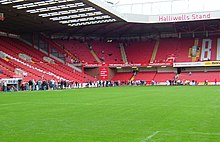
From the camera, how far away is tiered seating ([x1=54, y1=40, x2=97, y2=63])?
206 feet

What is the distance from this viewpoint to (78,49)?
211 feet

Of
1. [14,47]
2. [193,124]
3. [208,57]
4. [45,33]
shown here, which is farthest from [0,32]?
[193,124]

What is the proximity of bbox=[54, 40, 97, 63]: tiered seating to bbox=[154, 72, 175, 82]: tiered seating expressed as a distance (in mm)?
11534

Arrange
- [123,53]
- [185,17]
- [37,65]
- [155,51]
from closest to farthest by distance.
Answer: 1. [37,65]
2. [185,17]
3. [155,51]
4. [123,53]

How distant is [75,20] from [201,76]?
2363 centimetres

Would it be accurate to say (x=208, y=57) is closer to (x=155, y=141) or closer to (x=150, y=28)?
(x=150, y=28)

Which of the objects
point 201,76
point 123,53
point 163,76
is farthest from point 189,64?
point 123,53

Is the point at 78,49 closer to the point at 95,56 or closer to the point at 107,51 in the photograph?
the point at 95,56

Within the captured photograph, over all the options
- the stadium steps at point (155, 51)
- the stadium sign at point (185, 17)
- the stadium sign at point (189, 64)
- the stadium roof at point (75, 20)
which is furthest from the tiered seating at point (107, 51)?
the stadium sign at point (185, 17)

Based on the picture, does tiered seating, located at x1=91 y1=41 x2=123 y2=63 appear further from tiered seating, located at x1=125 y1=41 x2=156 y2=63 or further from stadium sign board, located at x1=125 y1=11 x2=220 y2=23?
stadium sign board, located at x1=125 y1=11 x2=220 y2=23

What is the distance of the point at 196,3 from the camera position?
212ft

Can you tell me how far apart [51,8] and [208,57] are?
100ft

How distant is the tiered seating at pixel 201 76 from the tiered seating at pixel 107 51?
12578mm

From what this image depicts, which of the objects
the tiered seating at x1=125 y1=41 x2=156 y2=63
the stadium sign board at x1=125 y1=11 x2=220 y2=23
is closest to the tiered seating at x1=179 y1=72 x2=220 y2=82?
the tiered seating at x1=125 y1=41 x2=156 y2=63
